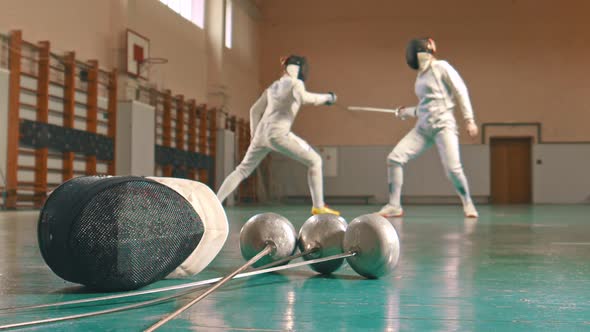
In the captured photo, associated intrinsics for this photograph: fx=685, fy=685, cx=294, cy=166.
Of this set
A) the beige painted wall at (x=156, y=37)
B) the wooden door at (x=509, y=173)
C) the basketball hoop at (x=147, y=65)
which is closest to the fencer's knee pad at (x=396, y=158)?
the beige painted wall at (x=156, y=37)

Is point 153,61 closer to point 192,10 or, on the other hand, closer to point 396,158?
point 192,10

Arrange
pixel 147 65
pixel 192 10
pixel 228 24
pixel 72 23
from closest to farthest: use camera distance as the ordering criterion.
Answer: pixel 72 23 < pixel 147 65 < pixel 192 10 < pixel 228 24

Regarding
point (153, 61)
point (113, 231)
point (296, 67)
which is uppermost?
point (153, 61)

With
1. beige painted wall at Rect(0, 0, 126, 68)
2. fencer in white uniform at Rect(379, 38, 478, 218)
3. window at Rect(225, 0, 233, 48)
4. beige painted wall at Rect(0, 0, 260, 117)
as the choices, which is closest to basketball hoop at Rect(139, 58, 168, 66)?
beige painted wall at Rect(0, 0, 260, 117)

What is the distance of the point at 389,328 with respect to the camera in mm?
1402

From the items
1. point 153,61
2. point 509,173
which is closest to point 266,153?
point 153,61

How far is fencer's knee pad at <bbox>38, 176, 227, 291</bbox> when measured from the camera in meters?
1.80

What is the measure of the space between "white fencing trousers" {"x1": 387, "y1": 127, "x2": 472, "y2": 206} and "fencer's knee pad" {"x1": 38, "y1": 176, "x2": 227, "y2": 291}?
18.6 ft

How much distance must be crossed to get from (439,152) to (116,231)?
6251 millimetres

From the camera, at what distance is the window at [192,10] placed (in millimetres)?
14608

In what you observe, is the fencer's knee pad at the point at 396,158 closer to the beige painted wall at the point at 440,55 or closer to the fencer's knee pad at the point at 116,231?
the fencer's knee pad at the point at 116,231

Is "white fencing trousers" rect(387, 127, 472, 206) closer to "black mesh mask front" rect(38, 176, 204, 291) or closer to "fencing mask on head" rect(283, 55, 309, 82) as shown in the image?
"fencing mask on head" rect(283, 55, 309, 82)

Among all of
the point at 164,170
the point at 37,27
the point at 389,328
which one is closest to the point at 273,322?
the point at 389,328

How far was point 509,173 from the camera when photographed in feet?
66.1
